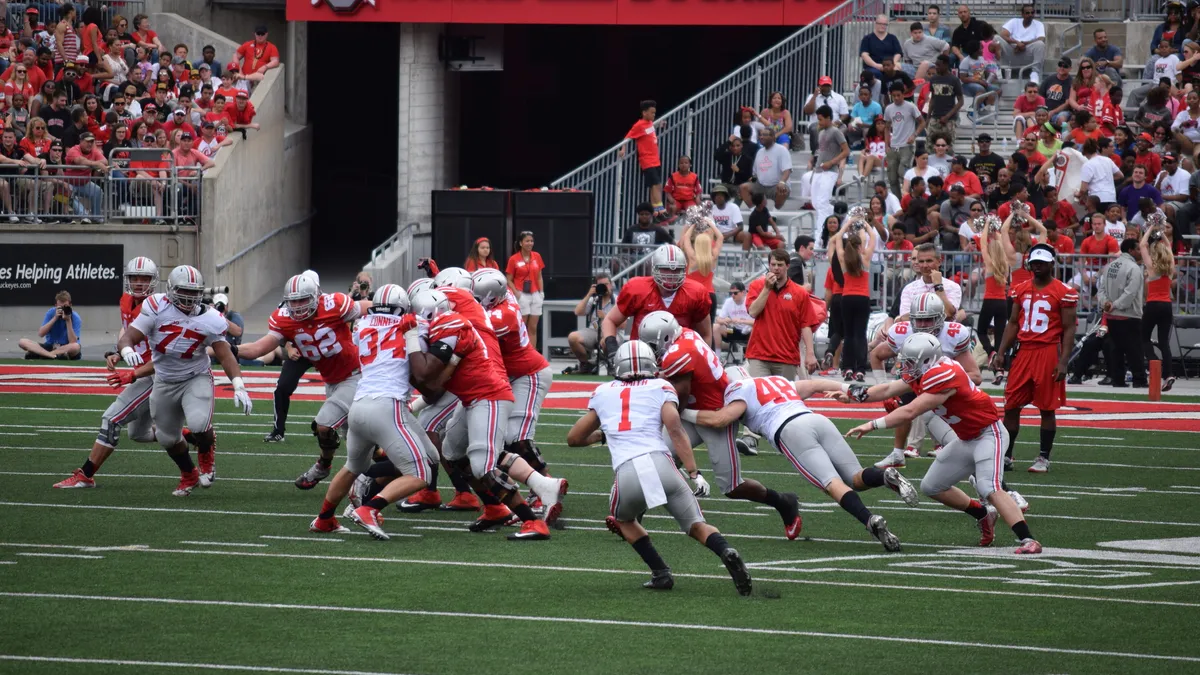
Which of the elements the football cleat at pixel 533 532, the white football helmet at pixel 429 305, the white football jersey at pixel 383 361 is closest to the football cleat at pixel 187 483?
the white football jersey at pixel 383 361

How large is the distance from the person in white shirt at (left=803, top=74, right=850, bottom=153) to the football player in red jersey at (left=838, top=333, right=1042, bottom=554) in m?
14.4

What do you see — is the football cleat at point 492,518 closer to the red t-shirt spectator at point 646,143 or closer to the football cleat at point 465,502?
the football cleat at point 465,502

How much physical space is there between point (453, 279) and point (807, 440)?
2546 mm

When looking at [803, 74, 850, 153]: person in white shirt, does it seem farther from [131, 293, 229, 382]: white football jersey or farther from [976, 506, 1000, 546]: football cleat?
[976, 506, 1000, 546]: football cleat

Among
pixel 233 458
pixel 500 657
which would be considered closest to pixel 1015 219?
pixel 233 458

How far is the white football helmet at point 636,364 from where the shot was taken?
852 centimetres

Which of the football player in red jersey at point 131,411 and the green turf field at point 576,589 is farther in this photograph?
the football player in red jersey at point 131,411

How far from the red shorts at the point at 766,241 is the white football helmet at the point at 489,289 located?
10942 mm

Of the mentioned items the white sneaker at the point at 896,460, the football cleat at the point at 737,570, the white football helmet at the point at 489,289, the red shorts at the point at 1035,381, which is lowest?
the white sneaker at the point at 896,460

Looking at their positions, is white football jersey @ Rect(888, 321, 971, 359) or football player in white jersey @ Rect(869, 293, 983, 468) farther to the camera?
white football jersey @ Rect(888, 321, 971, 359)

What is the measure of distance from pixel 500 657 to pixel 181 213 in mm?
19092

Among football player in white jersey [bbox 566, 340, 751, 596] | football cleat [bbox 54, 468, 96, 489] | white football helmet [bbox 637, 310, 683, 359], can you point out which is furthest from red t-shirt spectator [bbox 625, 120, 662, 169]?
football player in white jersey [bbox 566, 340, 751, 596]

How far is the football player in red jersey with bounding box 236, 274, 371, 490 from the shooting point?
441 inches

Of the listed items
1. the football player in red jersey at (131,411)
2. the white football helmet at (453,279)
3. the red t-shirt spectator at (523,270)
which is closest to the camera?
the white football helmet at (453,279)
